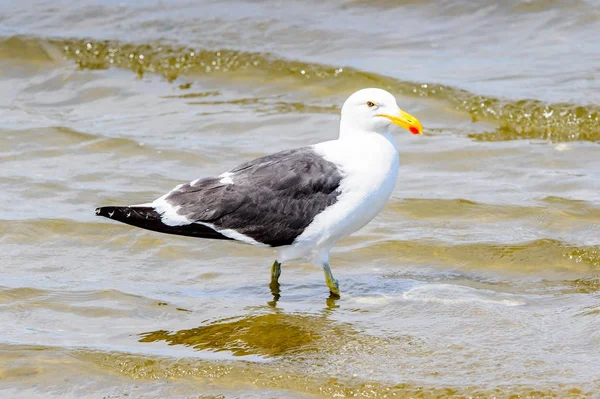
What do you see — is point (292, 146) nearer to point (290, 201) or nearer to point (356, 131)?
point (356, 131)

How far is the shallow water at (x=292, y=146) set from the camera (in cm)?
511

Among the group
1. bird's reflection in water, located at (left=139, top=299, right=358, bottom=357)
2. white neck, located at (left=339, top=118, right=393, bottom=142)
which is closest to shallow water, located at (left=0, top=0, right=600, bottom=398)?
bird's reflection in water, located at (left=139, top=299, right=358, bottom=357)

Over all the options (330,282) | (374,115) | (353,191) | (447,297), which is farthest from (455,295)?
(374,115)

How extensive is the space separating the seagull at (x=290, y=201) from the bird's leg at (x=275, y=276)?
201 millimetres

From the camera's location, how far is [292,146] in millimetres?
9609

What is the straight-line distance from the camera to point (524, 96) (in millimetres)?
10922

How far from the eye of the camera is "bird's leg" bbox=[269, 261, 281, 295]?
652 cm

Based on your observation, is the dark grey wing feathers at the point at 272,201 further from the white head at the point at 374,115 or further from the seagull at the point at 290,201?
the white head at the point at 374,115

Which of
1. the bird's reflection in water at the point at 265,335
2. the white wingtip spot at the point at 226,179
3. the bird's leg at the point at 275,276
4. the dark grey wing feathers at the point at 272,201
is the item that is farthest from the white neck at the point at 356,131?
the bird's reflection in water at the point at 265,335

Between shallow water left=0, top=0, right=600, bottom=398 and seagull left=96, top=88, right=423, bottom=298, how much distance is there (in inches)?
17.2

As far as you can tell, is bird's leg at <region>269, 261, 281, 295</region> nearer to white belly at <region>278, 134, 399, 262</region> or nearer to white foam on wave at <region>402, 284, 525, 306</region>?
white belly at <region>278, 134, 399, 262</region>

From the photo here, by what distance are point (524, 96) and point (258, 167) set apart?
5.42 m

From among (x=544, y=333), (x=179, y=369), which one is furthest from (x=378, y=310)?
(x=179, y=369)

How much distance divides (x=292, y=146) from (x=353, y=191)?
3.54m
